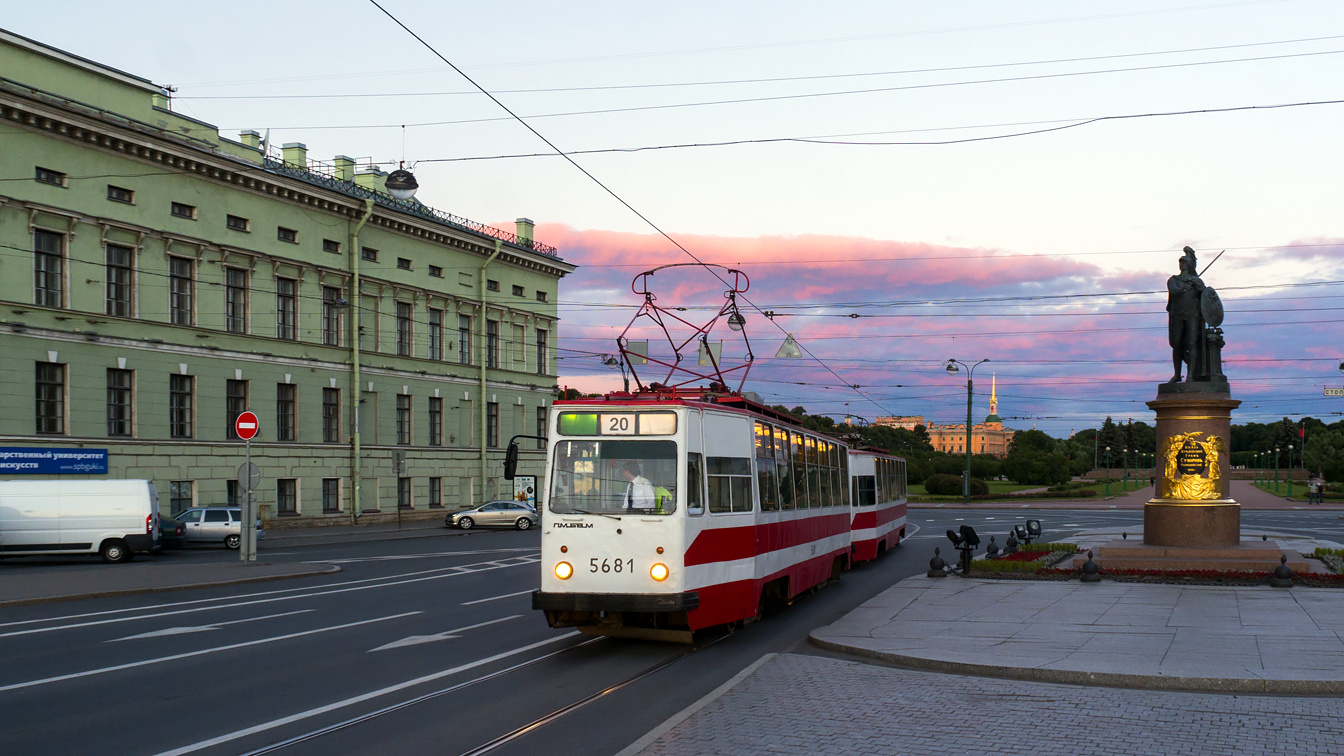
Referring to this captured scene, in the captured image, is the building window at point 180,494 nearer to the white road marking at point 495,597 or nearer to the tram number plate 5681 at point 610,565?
the white road marking at point 495,597

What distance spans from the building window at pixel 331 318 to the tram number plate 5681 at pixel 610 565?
37017mm

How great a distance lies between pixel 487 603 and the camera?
18.7 m

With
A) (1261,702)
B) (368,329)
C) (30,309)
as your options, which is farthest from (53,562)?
(1261,702)

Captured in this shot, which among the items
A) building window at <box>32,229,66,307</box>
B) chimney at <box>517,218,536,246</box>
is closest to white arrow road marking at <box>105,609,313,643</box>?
building window at <box>32,229,66,307</box>

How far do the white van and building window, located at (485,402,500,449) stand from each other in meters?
28.0

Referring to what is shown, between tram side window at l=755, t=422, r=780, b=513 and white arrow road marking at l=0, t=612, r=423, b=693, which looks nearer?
white arrow road marking at l=0, t=612, r=423, b=693

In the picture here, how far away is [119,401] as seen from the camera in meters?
37.4

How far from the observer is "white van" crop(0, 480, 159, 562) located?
28266 mm

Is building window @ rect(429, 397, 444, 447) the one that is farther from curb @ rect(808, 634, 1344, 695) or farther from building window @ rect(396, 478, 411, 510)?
curb @ rect(808, 634, 1344, 695)

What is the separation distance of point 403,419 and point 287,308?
8554 mm

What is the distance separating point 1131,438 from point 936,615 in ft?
557

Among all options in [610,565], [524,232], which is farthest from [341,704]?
[524,232]

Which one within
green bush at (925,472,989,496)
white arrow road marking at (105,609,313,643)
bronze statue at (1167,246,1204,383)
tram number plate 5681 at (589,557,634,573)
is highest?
bronze statue at (1167,246,1204,383)

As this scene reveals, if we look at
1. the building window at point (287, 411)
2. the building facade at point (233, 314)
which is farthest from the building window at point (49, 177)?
the building window at point (287, 411)
